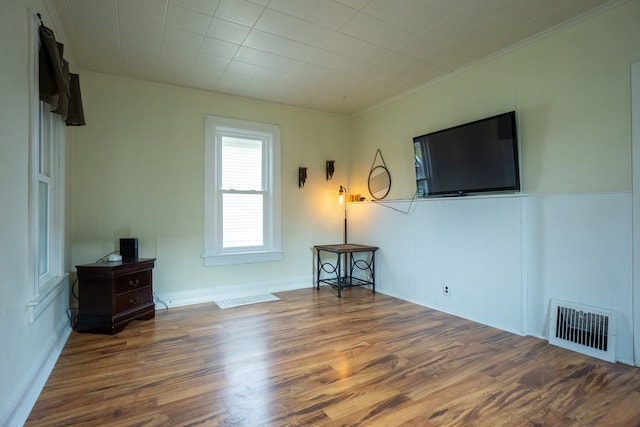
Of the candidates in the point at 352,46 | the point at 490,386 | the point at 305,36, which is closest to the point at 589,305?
the point at 490,386

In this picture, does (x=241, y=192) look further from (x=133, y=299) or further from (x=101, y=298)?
(x=101, y=298)

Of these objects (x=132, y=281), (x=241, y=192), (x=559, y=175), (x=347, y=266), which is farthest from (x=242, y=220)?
(x=559, y=175)

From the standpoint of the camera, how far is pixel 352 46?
3000 mm

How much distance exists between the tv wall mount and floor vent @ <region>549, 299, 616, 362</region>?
91.2 inches

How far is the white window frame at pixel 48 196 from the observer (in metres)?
2.01

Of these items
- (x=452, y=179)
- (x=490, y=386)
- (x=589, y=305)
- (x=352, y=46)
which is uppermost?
(x=352, y=46)

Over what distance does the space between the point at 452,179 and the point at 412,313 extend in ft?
4.86

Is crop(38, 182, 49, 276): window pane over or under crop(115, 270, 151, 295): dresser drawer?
over

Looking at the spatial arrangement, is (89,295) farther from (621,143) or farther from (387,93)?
(621,143)

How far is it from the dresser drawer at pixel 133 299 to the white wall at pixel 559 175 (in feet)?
9.77

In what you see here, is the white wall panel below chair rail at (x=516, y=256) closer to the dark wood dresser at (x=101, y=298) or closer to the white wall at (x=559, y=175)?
the white wall at (x=559, y=175)

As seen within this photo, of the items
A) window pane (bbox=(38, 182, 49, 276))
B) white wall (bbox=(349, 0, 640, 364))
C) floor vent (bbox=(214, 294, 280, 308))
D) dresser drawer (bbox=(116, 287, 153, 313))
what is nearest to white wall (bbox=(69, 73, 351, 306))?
floor vent (bbox=(214, 294, 280, 308))

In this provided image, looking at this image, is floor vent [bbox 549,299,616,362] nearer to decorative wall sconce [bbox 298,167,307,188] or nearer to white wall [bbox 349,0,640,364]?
white wall [bbox 349,0,640,364]

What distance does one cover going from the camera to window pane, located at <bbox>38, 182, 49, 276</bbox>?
249 cm
